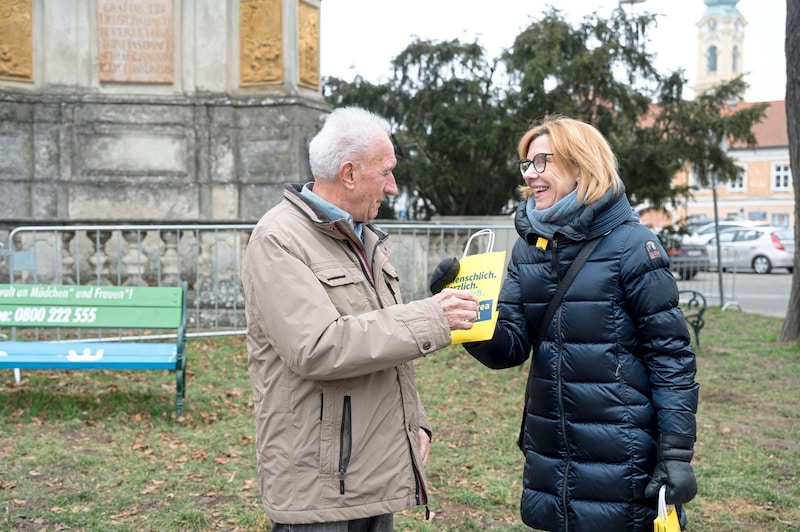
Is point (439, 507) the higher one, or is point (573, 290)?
point (573, 290)

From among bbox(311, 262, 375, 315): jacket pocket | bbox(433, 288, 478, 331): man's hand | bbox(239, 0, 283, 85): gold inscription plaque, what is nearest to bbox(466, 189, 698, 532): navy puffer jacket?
bbox(433, 288, 478, 331): man's hand

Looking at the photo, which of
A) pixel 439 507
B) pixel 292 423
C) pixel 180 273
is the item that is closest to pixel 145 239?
pixel 180 273

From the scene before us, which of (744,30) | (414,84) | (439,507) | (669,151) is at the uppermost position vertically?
(744,30)

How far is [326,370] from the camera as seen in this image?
2.36m

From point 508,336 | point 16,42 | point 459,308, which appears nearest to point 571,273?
point 508,336

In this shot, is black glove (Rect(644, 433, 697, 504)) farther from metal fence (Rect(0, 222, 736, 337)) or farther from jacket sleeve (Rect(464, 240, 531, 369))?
metal fence (Rect(0, 222, 736, 337))

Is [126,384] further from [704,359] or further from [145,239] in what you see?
[704,359]

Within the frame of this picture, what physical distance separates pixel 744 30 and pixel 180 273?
108 meters

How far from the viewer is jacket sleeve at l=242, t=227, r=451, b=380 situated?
236 centimetres

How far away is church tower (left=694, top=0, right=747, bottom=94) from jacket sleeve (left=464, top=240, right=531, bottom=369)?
336 ft

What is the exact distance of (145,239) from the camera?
30.8 ft

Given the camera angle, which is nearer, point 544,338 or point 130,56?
point 544,338

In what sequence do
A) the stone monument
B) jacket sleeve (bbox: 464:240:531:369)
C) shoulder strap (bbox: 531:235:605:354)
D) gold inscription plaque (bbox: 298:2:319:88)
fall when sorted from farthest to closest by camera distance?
gold inscription plaque (bbox: 298:2:319:88) → the stone monument → jacket sleeve (bbox: 464:240:531:369) → shoulder strap (bbox: 531:235:605:354)

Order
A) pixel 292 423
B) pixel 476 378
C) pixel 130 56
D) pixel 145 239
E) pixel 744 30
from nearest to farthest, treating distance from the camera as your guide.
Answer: pixel 292 423 → pixel 476 378 → pixel 145 239 → pixel 130 56 → pixel 744 30
